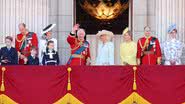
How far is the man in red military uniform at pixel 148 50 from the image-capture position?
19.4 metres

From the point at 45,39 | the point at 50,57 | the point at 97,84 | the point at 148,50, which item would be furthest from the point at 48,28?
the point at 148,50

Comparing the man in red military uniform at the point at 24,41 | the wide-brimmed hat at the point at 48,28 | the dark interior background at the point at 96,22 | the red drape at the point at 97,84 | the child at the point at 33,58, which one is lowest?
the red drape at the point at 97,84

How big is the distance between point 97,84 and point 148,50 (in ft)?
7.15

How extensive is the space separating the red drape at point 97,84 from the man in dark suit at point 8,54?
0.80m

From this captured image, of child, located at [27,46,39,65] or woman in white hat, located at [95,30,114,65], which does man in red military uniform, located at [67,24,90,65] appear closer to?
woman in white hat, located at [95,30,114,65]

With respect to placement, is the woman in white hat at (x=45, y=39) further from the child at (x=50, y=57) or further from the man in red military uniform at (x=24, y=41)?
the child at (x=50, y=57)

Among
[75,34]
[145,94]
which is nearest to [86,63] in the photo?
[75,34]

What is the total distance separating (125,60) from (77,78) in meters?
1.82

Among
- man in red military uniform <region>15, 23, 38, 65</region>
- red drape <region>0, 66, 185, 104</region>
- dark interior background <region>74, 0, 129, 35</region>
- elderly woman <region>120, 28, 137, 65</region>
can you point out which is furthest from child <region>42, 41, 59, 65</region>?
dark interior background <region>74, 0, 129, 35</region>

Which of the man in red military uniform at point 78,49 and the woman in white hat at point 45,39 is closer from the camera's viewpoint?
the man in red military uniform at point 78,49

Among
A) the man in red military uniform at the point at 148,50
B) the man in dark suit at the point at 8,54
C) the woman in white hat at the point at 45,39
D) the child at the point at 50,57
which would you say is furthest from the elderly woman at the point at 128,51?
the man in dark suit at the point at 8,54

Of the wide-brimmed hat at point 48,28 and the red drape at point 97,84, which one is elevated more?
the wide-brimmed hat at point 48,28

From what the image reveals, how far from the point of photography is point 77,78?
59.7 feet

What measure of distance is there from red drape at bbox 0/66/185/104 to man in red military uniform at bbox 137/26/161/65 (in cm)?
126
